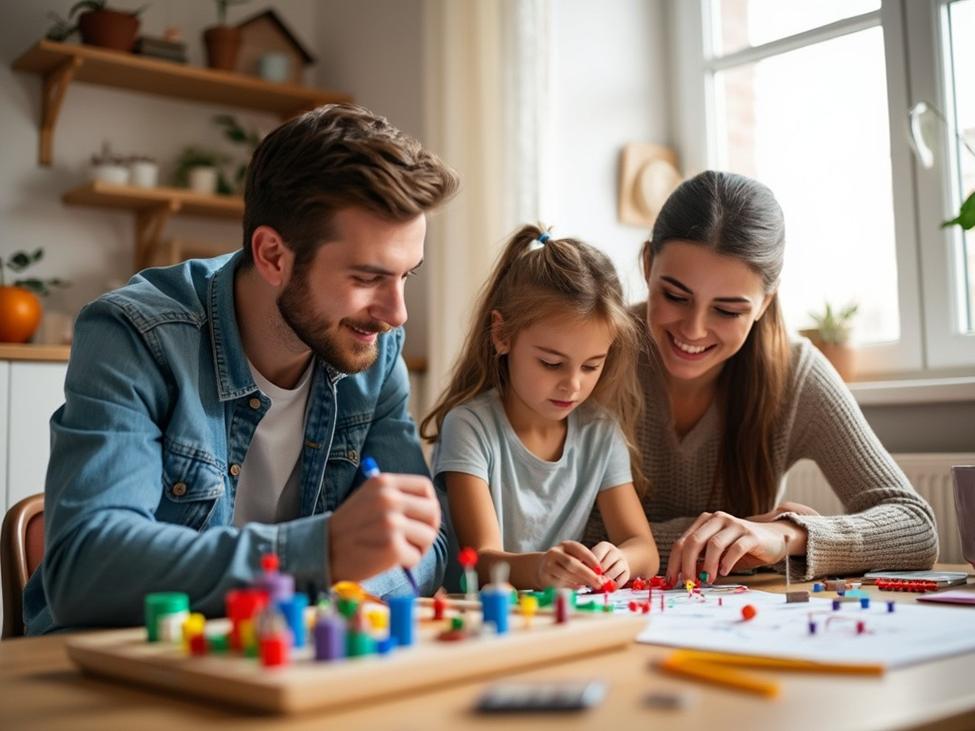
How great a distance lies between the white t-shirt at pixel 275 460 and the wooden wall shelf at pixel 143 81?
222 centimetres

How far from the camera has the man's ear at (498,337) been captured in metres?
1.81

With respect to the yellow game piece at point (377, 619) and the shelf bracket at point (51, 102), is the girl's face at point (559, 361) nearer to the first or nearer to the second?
the yellow game piece at point (377, 619)

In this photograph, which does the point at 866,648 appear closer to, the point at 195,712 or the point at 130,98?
the point at 195,712

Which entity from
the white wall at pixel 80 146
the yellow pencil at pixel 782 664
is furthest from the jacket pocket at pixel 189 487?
the white wall at pixel 80 146

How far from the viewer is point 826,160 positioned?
3.12 meters

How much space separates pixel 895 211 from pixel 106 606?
237cm

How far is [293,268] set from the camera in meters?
1.43

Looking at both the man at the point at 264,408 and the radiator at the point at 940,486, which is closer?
the man at the point at 264,408

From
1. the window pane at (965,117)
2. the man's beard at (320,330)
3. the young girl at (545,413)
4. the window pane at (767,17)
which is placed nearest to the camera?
the man's beard at (320,330)

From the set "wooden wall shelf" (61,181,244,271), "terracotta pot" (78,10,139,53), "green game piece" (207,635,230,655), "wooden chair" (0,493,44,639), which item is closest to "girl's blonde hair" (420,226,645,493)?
"wooden chair" (0,493,44,639)

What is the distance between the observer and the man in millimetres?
1066

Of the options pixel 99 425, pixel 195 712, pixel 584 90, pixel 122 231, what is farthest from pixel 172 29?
pixel 195 712

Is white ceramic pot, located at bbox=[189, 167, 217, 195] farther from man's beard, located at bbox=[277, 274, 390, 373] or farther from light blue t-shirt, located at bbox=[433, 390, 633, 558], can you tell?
man's beard, located at bbox=[277, 274, 390, 373]

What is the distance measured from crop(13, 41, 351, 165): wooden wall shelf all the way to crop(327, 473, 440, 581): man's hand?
8.95 feet
